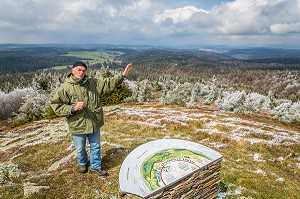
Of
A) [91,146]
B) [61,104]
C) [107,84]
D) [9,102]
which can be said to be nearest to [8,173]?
[91,146]

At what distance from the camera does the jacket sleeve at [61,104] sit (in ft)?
31.5

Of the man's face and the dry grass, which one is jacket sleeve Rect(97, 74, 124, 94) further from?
the dry grass

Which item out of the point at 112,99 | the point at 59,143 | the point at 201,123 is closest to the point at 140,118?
the point at 201,123

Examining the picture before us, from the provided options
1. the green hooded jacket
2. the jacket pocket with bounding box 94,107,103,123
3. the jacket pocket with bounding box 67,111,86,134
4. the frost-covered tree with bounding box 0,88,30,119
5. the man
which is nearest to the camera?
the man

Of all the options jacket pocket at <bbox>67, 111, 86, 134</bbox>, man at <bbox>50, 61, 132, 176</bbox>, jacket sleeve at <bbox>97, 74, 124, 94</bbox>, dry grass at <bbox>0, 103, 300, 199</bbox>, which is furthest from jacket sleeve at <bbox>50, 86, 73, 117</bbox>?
dry grass at <bbox>0, 103, 300, 199</bbox>

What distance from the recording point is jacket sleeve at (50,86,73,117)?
9.59 metres

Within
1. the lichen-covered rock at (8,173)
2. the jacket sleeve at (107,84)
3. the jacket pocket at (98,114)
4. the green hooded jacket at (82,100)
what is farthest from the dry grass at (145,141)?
the jacket sleeve at (107,84)

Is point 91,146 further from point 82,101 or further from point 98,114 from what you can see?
point 82,101

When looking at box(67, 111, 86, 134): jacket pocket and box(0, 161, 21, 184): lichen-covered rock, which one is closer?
box(67, 111, 86, 134): jacket pocket

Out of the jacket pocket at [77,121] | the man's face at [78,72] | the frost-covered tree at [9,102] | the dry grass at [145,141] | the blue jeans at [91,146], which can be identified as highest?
the man's face at [78,72]

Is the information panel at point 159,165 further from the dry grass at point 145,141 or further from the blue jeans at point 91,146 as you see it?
the dry grass at point 145,141

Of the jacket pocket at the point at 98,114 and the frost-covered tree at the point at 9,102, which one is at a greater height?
the jacket pocket at the point at 98,114

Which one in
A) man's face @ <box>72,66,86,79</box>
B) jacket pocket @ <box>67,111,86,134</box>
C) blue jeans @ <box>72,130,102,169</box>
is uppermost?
man's face @ <box>72,66,86,79</box>

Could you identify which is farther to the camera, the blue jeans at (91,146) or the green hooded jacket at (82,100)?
the blue jeans at (91,146)
